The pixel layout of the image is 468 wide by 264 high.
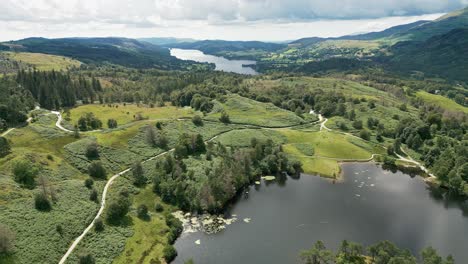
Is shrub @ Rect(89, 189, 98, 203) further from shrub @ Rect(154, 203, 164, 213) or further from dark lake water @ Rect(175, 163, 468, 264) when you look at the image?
dark lake water @ Rect(175, 163, 468, 264)

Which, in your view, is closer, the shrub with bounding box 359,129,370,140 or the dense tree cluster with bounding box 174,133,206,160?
the dense tree cluster with bounding box 174,133,206,160

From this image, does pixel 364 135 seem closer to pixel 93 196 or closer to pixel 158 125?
pixel 158 125

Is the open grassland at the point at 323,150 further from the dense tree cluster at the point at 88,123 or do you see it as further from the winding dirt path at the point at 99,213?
the dense tree cluster at the point at 88,123

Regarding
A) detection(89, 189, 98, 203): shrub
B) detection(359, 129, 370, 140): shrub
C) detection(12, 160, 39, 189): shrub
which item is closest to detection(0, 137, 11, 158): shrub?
detection(12, 160, 39, 189): shrub

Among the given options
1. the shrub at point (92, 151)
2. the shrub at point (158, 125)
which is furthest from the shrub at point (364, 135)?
the shrub at point (92, 151)

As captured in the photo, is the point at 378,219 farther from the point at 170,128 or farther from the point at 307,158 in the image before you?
the point at 170,128
